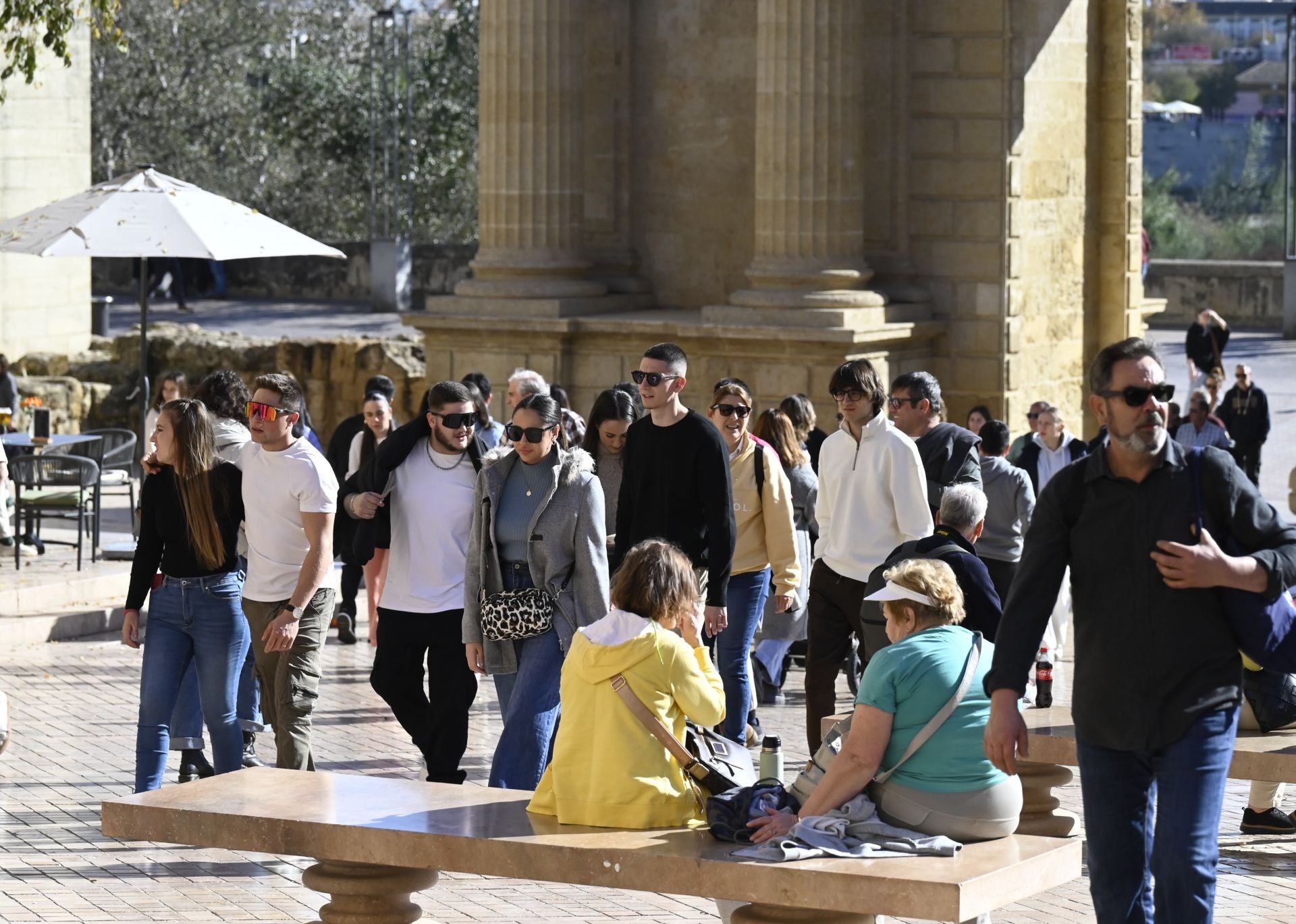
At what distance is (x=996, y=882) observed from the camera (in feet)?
19.4

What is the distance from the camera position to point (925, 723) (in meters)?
6.28

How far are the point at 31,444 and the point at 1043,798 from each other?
10.8 m

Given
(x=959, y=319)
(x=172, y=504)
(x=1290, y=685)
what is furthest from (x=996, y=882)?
(x=959, y=319)

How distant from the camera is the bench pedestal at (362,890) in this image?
7.08 metres

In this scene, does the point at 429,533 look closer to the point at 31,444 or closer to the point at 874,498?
the point at 874,498

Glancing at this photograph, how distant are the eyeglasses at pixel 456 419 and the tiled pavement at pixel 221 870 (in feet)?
4.66

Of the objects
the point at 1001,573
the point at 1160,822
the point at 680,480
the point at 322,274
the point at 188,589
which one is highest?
the point at 322,274

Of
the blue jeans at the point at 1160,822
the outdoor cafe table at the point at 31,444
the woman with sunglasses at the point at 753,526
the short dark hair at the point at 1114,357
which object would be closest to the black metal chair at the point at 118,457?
the outdoor cafe table at the point at 31,444

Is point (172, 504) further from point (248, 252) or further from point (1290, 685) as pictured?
point (248, 252)

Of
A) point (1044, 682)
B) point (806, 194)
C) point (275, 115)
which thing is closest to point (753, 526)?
point (1044, 682)

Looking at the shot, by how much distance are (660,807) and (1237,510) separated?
6.47 feet

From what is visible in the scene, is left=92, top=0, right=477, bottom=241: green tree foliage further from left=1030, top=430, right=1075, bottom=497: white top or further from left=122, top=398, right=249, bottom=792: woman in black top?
left=122, top=398, right=249, bottom=792: woman in black top

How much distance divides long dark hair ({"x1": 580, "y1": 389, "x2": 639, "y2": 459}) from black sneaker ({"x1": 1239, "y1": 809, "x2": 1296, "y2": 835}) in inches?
127

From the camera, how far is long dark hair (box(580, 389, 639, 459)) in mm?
10172
